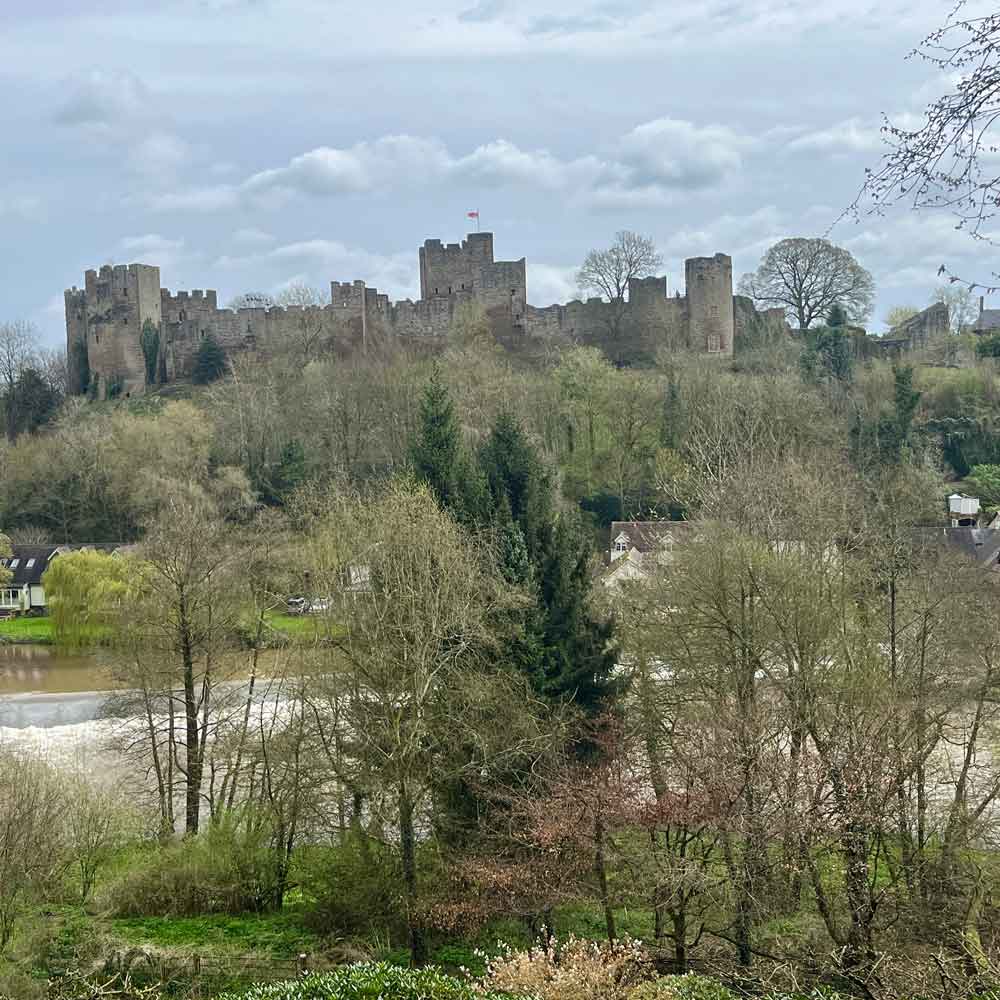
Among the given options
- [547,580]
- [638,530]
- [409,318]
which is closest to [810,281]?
[409,318]

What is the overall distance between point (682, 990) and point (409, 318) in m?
51.2

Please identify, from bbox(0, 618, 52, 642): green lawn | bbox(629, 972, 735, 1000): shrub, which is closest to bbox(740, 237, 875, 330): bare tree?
bbox(0, 618, 52, 642): green lawn

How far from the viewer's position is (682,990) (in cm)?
898

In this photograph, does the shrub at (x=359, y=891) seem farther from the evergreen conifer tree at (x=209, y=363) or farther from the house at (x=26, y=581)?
the evergreen conifer tree at (x=209, y=363)

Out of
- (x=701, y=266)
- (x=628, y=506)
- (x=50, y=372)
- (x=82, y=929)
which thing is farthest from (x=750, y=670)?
(x=50, y=372)

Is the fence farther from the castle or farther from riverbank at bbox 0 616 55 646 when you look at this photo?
the castle

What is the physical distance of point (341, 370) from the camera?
48.1 metres

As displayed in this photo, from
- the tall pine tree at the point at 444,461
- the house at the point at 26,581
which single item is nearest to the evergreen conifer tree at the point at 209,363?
the house at the point at 26,581

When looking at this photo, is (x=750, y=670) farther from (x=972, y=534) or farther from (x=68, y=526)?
(x=68, y=526)

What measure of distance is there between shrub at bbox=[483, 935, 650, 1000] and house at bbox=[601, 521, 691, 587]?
8338 mm

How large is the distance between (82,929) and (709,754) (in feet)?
25.3

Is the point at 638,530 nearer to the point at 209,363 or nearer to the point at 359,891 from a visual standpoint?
the point at 359,891

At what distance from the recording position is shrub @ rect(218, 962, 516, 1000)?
8.74m

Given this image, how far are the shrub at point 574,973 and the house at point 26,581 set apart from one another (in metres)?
32.1
